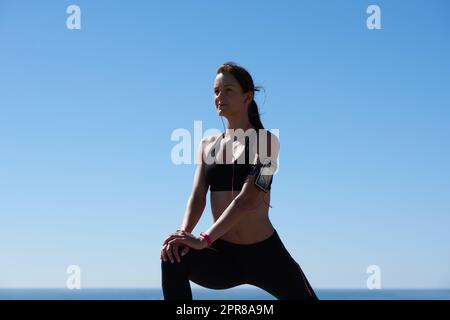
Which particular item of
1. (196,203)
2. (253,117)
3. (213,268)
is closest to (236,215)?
(213,268)

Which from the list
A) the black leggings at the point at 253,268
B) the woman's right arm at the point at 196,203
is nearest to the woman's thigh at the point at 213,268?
the black leggings at the point at 253,268

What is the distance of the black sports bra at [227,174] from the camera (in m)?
5.18

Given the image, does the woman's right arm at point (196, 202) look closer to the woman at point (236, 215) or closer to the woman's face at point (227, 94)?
the woman at point (236, 215)

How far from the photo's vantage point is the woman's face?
5312 millimetres

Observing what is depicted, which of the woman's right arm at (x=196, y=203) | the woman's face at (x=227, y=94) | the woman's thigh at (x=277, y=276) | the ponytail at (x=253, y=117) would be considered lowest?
the woman's thigh at (x=277, y=276)

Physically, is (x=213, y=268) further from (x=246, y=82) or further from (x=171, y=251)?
(x=246, y=82)

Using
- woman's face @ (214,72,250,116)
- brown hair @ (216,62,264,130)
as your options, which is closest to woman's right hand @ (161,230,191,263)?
woman's face @ (214,72,250,116)

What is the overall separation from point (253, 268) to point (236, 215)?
0.56m

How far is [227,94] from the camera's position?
17.5ft

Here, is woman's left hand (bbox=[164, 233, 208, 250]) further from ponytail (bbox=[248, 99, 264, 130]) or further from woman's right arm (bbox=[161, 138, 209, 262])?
ponytail (bbox=[248, 99, 264, 130])

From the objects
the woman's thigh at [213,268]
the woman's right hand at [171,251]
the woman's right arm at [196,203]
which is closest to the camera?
the woman's right hand at [171,251]

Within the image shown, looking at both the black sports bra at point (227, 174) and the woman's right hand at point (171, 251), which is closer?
the woman's right hand at point (171, 251)
